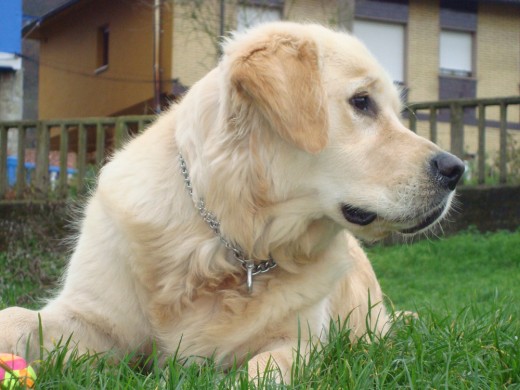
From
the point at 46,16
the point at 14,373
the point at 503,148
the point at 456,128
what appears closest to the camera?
the point at 14,373

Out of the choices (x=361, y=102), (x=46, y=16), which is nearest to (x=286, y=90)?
(x=361, y=102)

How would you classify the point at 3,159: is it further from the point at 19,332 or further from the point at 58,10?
the point at 58,10

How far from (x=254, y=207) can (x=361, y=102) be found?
21.9 inches

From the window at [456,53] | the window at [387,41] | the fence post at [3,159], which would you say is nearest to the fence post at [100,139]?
the fence post at [3,159]

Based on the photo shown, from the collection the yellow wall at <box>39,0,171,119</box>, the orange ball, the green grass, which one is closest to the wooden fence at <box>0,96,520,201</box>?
the green grass

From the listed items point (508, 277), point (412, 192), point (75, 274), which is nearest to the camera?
point (412, 192)

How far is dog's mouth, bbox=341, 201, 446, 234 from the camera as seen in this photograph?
2936mm

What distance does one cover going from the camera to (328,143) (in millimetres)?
2930

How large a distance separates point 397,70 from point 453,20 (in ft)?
6.82

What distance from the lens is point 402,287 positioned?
22.7ft

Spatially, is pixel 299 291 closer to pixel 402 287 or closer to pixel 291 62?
pixel 291 62

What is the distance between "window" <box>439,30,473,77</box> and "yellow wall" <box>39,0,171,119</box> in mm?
7480

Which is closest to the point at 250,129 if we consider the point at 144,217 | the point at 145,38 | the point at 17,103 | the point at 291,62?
the point at 291,62

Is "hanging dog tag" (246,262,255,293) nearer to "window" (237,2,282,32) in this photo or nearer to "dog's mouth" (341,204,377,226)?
"dog's mouth" (341,204,377,226)
